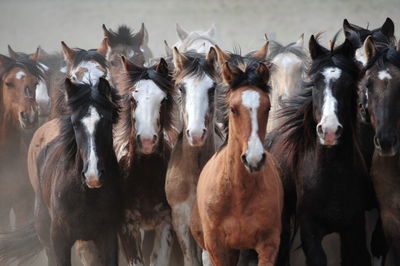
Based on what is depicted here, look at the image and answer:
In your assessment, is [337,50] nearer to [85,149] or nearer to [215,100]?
[215,100]

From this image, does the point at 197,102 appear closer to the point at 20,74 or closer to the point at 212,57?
the point at 212,57

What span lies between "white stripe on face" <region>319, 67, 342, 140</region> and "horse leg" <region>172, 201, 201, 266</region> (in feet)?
4.52

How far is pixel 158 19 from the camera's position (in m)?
18.8

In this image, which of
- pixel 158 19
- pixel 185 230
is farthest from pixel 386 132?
pixel 158 19

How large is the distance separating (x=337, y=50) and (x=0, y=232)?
12.8ft

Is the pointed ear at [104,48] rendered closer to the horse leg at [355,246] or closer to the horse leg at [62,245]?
the horse leg at [62,245]

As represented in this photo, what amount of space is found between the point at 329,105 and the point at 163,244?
189cm

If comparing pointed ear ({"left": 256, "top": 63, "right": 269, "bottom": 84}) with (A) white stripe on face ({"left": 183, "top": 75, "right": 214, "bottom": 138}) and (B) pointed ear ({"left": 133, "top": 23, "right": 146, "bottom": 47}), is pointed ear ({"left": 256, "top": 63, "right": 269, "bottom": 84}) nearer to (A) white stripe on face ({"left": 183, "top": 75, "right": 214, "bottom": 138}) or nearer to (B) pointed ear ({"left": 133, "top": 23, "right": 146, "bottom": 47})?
(A) white stripe on face ({"left": 183, "top": 75, "right": 214, "bottom": 138})

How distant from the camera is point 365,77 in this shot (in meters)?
4.98

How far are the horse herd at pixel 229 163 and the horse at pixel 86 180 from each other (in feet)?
0.03

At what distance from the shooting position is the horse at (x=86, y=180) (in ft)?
16.5

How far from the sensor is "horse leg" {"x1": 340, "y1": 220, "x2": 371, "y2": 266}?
4926 mm

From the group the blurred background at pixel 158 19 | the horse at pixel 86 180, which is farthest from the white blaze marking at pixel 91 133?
the blurred background at pixel 158 19

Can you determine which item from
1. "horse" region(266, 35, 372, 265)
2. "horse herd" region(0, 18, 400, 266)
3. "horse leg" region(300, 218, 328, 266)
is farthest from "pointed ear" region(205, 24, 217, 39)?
"horse leg" region(300, 218, 328, 266)
